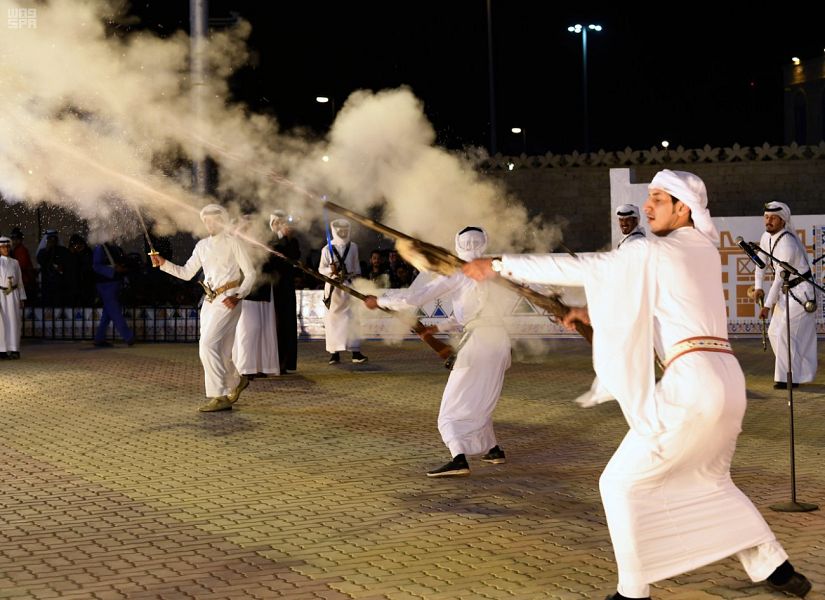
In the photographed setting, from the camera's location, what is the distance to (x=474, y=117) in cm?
4131

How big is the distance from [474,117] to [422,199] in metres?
26.9

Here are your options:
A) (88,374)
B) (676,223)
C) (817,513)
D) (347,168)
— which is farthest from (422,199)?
(676,223)

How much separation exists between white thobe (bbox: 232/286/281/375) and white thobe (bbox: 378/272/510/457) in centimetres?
649

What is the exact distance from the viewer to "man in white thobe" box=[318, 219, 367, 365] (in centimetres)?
1812

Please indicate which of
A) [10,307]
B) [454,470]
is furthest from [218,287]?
[10,307]

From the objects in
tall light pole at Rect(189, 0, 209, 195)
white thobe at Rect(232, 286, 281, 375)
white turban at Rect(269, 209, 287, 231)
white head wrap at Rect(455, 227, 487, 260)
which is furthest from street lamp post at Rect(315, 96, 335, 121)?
white head wrap at Rect(455, 227, 487, 260)

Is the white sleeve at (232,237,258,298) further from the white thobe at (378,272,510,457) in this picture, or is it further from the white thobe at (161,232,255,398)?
the white thobe at (378,272,510,457)

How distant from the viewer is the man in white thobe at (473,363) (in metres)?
9.60

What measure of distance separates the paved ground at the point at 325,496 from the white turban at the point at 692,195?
1825mm

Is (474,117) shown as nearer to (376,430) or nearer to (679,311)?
(376,430)

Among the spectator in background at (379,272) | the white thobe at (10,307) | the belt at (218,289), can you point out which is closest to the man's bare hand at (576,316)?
the belt at (218,289)

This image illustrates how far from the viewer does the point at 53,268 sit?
77.5 ft

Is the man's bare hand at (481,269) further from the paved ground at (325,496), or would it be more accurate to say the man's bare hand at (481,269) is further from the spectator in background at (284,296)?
the spectator in background at (284,296)

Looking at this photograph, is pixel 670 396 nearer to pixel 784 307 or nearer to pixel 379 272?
pixel 784 307
